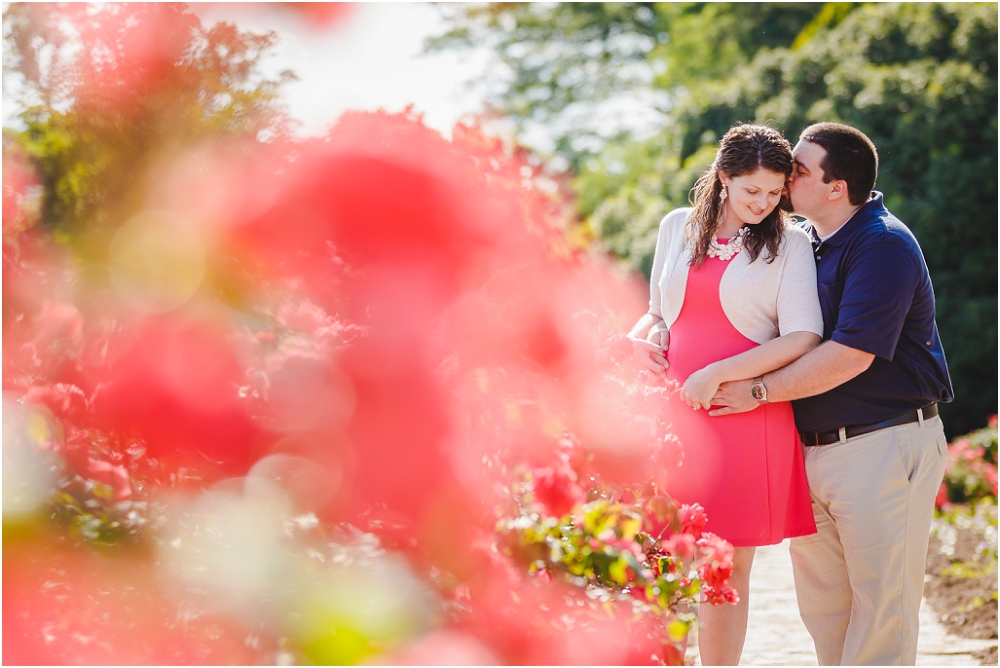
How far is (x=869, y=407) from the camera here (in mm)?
2584

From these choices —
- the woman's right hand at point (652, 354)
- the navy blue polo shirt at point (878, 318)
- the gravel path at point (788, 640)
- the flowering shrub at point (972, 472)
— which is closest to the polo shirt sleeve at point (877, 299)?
the navy blue polo shirt at point (878, 318)

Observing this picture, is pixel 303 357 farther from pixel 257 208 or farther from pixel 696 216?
pixel 696 216

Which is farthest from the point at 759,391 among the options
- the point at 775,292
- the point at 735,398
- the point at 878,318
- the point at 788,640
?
the point at 788,640

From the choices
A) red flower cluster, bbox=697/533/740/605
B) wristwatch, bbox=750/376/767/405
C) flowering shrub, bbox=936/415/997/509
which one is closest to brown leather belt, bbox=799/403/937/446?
wristwatch, bbox=750/376/767/405

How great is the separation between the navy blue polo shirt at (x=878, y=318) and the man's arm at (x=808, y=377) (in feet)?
0.16

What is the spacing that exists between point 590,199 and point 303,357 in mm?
17089

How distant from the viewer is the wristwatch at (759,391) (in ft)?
8.16

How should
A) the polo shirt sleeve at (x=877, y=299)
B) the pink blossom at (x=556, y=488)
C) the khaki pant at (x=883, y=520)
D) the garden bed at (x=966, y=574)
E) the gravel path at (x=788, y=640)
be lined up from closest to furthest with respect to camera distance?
1. the pink blossom at (x=556, y=488)
2. the polo shirt sleeve at (x=877, y=299)
3. the khaki pant at (x=883, y=520)
4. the gravel path at (x=788, y=640)
5. the garden bed at (x=966, y=574)

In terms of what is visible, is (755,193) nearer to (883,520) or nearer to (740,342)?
(740,342)

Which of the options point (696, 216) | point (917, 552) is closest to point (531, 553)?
point (696, 216)

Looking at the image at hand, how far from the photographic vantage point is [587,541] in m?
1.90

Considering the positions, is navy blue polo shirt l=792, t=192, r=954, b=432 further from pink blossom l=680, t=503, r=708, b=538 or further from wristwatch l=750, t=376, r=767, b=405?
pink blossom l=680, t=503, r=708, b=538

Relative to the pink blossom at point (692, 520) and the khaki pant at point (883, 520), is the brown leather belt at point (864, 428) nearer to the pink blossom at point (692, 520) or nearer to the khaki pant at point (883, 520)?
the khaki pant at point (883, 520)

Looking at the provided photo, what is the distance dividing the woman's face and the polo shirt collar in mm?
295
